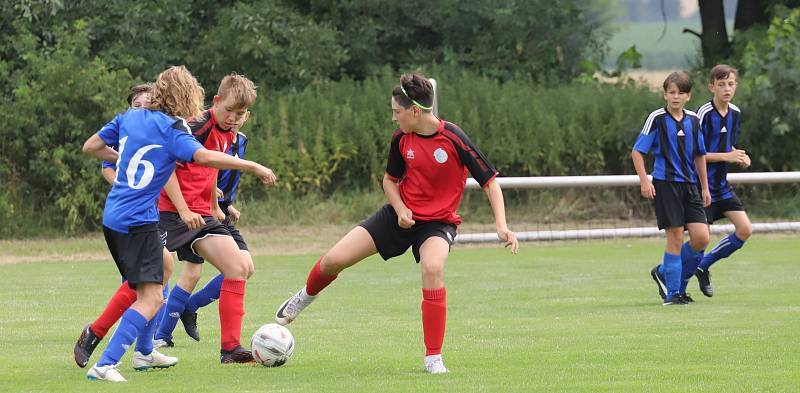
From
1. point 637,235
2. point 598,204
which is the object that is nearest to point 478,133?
point 598,204

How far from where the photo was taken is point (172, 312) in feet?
29.5

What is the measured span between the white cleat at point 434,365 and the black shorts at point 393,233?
0.72 metres

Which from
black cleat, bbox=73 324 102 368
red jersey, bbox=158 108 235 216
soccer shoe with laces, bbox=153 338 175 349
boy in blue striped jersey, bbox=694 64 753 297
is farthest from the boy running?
boy in blue striped jersey, bbox=694 64 753 297

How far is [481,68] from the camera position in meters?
25.3

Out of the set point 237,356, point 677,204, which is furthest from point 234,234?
point 677,204

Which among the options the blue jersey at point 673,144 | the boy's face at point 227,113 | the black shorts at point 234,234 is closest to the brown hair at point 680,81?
the blue jersey at point 673,144

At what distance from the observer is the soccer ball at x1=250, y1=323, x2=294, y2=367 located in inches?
307

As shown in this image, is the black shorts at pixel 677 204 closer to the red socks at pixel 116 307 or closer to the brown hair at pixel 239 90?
the brown hair at pixel 239 90

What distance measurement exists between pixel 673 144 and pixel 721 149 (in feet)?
2.28

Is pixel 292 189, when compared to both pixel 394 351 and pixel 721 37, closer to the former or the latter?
pixel 721 37

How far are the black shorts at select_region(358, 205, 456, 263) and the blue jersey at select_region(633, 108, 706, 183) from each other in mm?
3733

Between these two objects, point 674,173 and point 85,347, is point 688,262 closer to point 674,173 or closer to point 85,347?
point 674,173

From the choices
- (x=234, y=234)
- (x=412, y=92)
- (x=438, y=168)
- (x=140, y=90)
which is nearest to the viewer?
(x=412, y=92)

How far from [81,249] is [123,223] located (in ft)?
39.7
